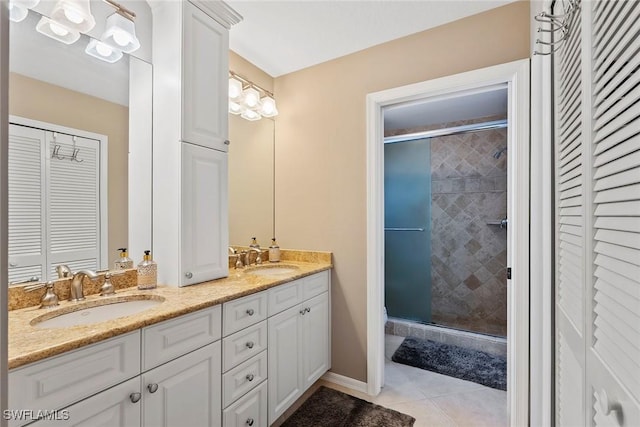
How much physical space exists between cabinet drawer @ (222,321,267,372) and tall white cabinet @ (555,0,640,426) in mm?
1259

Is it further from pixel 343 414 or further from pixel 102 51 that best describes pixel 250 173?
pixel 343 414

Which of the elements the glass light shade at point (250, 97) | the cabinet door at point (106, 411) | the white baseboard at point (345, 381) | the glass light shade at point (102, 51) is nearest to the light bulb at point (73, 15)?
the glass light shade at point (102, 51)

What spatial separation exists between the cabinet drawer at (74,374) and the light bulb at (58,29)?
1297mm

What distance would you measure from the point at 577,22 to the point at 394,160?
101 inches

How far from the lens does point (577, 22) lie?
892mm

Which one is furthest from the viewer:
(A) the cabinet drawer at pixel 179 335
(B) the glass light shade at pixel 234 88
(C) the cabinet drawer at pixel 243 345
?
(B) the glass light shade at pixel 234 88

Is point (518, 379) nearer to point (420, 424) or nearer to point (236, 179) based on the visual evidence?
point (420, 424)

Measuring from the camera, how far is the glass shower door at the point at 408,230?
132 inches

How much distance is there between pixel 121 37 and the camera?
1463 millimetres

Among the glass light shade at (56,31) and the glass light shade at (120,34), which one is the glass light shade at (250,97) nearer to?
the glass light shade at (120,34)

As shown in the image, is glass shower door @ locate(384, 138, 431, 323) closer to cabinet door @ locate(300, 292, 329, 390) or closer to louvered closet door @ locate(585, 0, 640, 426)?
cabinet door @ locate(300, 292, 329, 390)

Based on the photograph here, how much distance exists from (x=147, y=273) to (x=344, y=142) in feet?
4.89

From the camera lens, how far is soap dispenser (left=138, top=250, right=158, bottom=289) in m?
1.46

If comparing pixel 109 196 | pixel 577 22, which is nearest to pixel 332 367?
pixel 109 196
